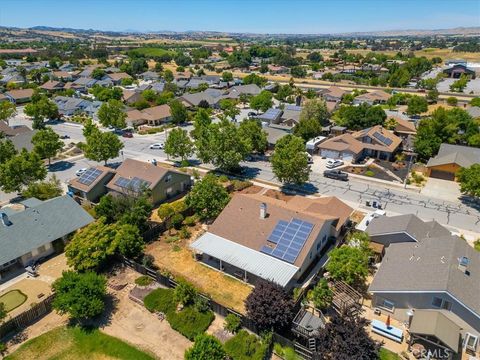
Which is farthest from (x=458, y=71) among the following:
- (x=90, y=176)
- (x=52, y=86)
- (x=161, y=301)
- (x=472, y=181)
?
(x=161, y=301)

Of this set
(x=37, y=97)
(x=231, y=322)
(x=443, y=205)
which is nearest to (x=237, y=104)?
(x=37, y=97)

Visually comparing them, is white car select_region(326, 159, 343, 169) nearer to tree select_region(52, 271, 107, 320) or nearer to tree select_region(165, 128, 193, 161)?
tree select_region(165, 128, 193, 161)

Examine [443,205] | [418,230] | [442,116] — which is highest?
[442,116]

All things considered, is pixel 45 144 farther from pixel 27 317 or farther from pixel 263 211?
pixel 263 211

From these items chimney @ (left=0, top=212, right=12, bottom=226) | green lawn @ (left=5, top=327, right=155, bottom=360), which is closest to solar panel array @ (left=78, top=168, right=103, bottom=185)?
chimney @ (left=0, top=212, right=12, bottom=226)

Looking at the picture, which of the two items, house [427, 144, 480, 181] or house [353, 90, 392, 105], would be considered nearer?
house [427, 144, 480, 181]

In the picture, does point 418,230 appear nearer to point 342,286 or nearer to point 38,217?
point 342,286

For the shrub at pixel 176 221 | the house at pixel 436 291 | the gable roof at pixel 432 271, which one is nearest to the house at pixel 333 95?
the shrub at pixel 176 221
